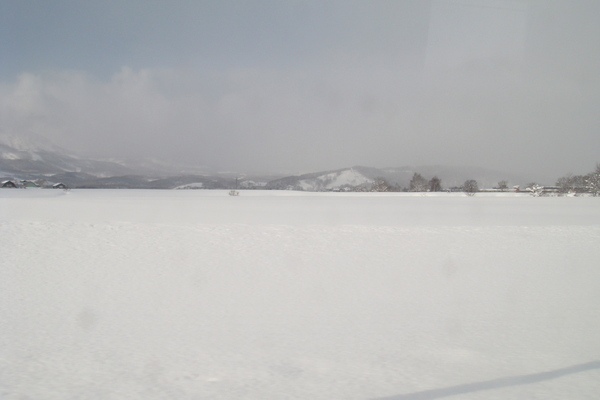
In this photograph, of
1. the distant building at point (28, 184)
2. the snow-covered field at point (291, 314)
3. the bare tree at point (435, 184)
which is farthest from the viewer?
the bare tree at point (435, 184)

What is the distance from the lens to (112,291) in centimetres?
917

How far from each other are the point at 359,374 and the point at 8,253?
36.2 feet

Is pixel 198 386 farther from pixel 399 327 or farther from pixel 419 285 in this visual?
Result: pixel 419 285

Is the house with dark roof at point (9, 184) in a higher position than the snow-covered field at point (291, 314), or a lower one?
higher

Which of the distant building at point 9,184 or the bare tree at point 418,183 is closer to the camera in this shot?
the distant building at point 9,184

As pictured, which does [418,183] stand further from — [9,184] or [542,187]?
[9,184]

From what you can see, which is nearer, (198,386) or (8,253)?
(198,386)

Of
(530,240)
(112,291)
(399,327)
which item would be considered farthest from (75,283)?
(530,240)

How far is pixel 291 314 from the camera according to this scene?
25.5ft

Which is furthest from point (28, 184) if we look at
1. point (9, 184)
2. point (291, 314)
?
point (291, 314)

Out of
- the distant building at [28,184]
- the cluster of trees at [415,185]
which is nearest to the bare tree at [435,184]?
the cluster of trees at [415,185]

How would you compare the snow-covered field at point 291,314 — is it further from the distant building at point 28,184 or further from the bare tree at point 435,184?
the bare tree at point 435,184

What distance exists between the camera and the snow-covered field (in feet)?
15.9

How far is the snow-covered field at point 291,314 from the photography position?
15.9 feet
